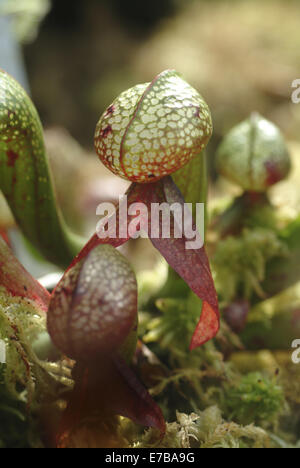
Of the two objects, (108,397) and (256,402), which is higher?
(108,397)

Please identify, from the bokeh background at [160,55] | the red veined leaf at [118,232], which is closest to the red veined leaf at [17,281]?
the red veined leaf at [118,232]

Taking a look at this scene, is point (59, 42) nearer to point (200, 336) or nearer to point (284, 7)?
point (284, 7)

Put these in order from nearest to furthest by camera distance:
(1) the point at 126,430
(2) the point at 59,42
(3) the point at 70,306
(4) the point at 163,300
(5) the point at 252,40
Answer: (3) the point at 70,306
(1) the point at 126,430
(4) the point at 163,300
(5) the point at 252,40
(2) the point at 59,42

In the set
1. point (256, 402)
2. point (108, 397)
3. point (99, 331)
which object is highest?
point (99, 331)

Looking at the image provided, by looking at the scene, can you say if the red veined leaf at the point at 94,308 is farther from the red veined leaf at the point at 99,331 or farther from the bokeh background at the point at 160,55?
the bokeh background at the point at 160,55

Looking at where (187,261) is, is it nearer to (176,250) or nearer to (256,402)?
(176,250)

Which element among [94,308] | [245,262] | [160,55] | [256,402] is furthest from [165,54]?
[94,308]

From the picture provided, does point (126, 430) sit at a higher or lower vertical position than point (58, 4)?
lower

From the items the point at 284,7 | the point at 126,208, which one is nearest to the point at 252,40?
the point at 284,7
